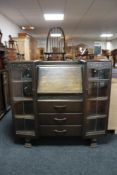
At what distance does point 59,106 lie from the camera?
99.0 inches

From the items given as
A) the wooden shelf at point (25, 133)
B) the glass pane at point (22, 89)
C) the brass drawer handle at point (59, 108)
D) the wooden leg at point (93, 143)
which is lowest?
the wooden leg at point (93, 143)

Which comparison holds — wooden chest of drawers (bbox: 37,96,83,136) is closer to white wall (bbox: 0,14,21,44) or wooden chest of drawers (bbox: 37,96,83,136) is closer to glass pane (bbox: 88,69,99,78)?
glass pane (bbox: 88,69,99,78)

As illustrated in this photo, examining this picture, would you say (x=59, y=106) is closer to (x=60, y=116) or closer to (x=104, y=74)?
(x=60, y=116)

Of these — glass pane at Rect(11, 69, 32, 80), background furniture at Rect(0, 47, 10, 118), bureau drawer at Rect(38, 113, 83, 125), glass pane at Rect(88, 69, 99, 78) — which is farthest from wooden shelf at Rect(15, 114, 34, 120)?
background furniture at Rect(0, 47, 10, 118)

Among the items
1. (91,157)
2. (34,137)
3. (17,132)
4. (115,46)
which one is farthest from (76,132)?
(115,46)

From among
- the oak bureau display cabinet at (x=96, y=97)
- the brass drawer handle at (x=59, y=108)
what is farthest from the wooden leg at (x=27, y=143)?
the oak bureau display cabinet at (x=96, y=97)

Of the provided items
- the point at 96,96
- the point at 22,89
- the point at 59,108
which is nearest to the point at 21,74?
the point at 22,89

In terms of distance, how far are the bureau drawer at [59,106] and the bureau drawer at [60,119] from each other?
0.06 meters

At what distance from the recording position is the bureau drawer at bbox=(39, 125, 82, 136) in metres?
2.59

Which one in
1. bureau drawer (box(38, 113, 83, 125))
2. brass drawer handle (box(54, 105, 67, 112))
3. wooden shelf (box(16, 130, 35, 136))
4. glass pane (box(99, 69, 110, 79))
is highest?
glass pane (box(99, 69, 110, 79))

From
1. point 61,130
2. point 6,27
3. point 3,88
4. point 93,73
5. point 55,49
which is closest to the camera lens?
point 93,73

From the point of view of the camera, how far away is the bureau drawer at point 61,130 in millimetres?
2592

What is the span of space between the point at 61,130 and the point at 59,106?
1.17ft

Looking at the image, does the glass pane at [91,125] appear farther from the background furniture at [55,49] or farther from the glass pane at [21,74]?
the background furniture at [55,49]
